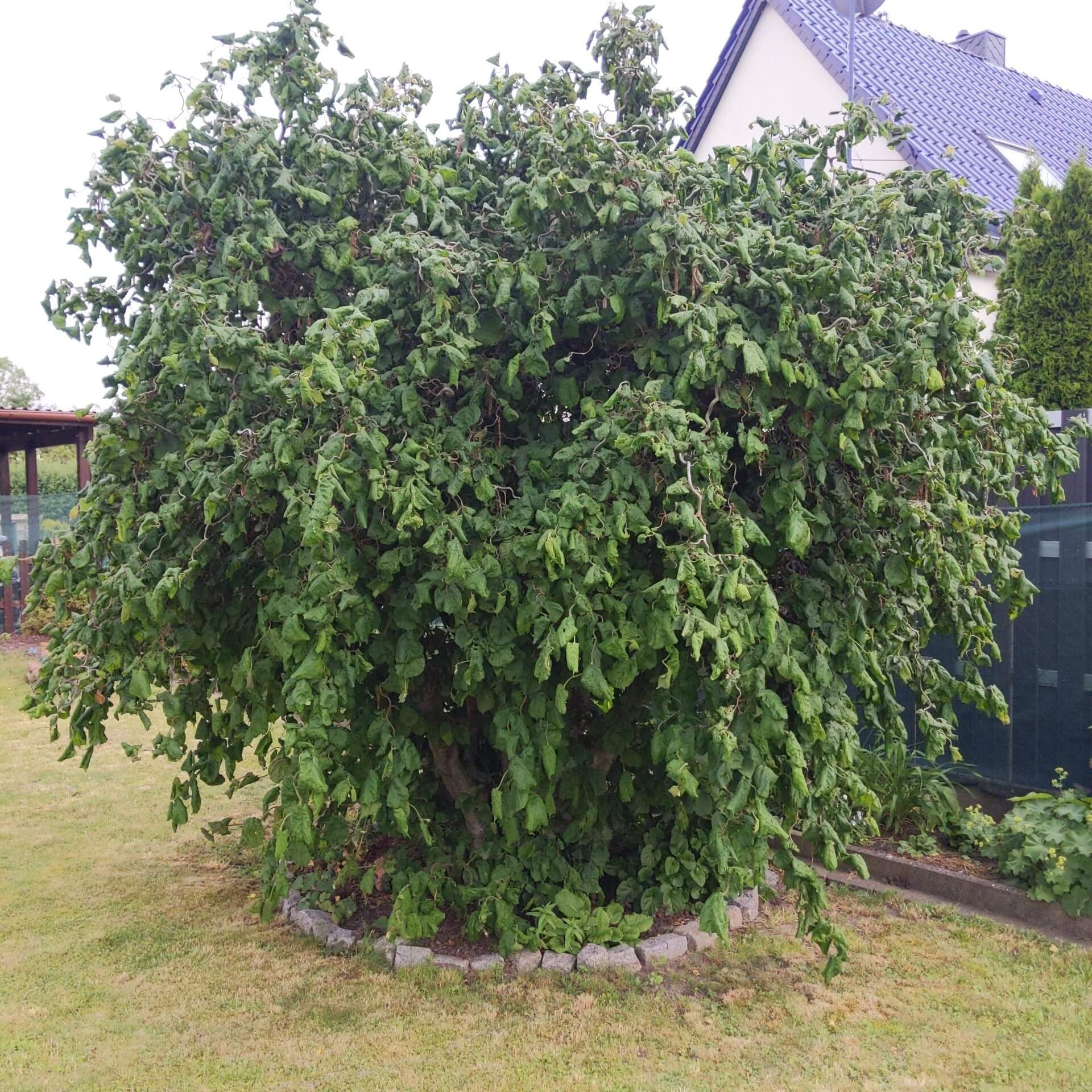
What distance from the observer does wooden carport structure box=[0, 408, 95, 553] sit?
469 inches

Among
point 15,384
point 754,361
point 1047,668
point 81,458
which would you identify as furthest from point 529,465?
point 15,384

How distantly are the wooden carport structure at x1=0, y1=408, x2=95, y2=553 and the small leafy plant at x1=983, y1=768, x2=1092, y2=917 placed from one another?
381 inches

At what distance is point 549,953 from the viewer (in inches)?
153

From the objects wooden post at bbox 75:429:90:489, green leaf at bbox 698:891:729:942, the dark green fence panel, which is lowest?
green leaf at bbox 698:891:729:942

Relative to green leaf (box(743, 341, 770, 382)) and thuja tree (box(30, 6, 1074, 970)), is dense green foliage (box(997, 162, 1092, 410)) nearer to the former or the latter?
thuja tree (box(30, 6, 1074, 970))

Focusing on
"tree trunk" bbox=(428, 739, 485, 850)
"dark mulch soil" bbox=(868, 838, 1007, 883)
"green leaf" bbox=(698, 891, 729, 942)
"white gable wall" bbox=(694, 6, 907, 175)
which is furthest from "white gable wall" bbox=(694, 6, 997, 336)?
"green leaf" bbox=(698, 891, 729, 942)

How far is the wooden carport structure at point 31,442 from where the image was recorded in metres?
11.9

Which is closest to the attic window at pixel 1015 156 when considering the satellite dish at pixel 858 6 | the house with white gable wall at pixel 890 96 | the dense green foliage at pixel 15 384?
the house with white gable wall at pixel 890 96

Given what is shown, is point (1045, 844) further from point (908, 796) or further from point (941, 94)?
point (941, 94)

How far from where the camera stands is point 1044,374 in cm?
689

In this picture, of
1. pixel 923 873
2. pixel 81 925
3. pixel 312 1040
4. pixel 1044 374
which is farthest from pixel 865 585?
pixel 1044 374

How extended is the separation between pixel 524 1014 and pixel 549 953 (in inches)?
14.5

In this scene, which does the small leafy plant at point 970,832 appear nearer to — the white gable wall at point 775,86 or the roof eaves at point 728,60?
the white gable wall at point 775,86

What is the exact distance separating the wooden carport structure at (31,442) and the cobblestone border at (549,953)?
27.3 feet
